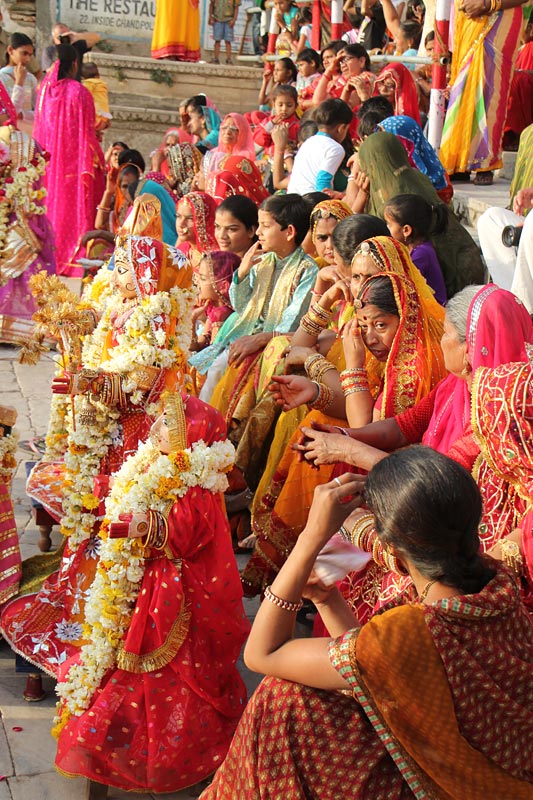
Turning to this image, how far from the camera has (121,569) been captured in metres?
3.11

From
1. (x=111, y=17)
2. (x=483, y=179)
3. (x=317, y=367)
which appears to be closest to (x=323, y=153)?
(x=483, y=179)

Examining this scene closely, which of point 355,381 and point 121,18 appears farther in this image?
point 121,18

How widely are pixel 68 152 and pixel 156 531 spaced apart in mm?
8438

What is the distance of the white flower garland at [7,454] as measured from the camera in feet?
12.8

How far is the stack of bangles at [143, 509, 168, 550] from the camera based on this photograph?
3.04 m

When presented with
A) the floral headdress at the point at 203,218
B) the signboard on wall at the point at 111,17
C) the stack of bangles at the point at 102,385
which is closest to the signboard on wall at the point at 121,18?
the signboard on wall at the point at 111,17

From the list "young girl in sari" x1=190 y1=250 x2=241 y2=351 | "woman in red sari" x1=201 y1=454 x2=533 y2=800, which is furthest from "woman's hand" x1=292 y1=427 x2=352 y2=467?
"young girl in sari" x1=190 y1=250 x2=241 y2=351

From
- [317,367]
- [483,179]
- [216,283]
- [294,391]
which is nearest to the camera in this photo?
[294,391]

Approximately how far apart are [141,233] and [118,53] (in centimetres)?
1412

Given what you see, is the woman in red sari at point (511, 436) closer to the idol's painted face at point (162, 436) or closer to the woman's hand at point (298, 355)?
the idol's painted face at point (162, 436)

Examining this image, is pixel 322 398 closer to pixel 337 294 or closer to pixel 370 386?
pixel 370 386

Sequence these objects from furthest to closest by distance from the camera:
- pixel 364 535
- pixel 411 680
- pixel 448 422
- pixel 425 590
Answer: pixel 448 422, pixel 364 535, pixel 425 590, pixel 411 680

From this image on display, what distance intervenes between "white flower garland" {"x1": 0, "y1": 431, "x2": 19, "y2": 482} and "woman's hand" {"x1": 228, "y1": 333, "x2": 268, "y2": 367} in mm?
1418

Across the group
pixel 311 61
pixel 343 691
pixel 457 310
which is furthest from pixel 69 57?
pixel 343 691
